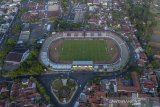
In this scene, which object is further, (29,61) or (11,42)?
(11,42)

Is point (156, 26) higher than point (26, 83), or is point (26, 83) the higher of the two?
point (156, 26)

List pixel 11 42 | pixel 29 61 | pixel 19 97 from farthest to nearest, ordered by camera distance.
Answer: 1. pixel 11 42
2. pixel 29 61
3. pixel 19 97

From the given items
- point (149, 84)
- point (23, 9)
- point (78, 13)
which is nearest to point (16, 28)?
point (23, 9)

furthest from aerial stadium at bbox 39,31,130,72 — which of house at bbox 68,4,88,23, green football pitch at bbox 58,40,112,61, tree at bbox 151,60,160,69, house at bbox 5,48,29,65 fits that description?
house at bbox 68,4,88,23

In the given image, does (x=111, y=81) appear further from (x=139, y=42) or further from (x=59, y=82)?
(x=139, y=42)

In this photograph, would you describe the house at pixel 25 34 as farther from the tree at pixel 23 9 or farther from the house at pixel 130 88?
the house at pixel 130 88

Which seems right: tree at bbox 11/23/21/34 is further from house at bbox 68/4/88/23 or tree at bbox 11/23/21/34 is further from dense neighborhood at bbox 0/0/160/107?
house at bbox 68/4/88/23

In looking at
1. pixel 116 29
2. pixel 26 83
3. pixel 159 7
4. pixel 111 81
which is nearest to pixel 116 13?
pixel 116 29

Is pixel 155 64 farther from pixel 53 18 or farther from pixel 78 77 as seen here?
pixel 53 18
